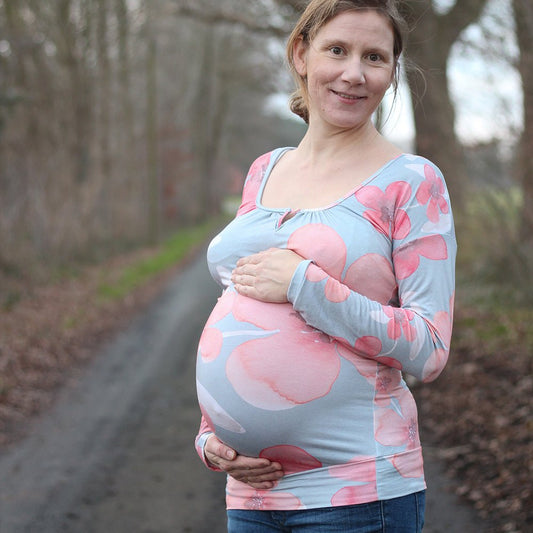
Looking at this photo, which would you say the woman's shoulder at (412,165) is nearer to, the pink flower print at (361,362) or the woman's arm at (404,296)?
the woman's arm at (404,296)

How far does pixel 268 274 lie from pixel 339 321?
0.20 meters

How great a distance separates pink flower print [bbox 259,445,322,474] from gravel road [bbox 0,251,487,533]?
2412mm

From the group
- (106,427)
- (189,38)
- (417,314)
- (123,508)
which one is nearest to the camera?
(417,314)

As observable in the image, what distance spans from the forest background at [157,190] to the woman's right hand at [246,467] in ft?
3.64

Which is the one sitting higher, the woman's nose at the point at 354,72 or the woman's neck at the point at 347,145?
the woman's nose at the point at 354,72

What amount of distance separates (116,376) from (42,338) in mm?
1427

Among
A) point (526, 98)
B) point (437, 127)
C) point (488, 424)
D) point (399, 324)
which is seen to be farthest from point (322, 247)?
point (437, 127)

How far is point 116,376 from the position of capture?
7559 mm

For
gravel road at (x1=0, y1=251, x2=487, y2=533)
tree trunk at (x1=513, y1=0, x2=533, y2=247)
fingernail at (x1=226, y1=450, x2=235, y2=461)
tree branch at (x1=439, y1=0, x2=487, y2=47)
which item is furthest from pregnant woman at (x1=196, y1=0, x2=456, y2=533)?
tree branch at (x1=439, y1=0, x2=487, y2=47)

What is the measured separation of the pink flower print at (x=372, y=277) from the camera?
1.70m

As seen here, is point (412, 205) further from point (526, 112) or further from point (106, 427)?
point (526, 112)

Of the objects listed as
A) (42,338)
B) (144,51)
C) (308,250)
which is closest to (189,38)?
(144,51)

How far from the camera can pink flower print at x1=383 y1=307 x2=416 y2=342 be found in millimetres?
1639

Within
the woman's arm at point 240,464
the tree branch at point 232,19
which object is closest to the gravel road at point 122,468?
the woman's arm at point 240,464
